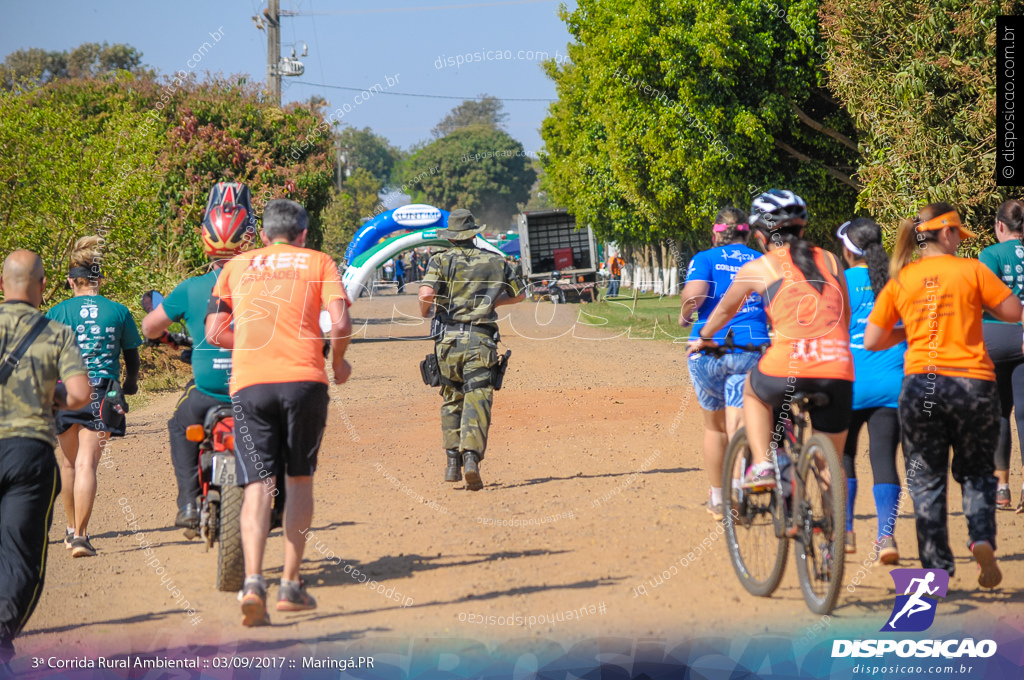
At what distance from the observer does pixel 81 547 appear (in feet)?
21.3

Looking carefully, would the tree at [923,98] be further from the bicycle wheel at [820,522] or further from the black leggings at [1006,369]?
the bicycle wheel at [820,522]

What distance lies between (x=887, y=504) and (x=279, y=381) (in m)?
3.27

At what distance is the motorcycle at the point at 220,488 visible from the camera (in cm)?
516

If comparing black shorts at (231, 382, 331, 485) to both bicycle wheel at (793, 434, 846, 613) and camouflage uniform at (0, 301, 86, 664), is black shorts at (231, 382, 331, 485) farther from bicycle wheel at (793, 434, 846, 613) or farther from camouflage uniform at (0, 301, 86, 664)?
bicycle wheel at (793, 434, 846, 613)

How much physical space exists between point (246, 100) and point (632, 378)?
1210 cm

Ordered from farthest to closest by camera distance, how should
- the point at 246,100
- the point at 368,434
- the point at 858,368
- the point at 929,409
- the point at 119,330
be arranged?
the point at 246,100 → the point at 368,434 → the point at 119,330 → the point at 858,368 → the point at 929,409

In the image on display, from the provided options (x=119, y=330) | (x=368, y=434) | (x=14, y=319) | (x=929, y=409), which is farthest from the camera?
(x=368, y=434)

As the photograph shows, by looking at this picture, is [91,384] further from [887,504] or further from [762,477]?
[887,504]

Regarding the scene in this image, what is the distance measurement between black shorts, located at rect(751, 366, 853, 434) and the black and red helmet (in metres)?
2.92

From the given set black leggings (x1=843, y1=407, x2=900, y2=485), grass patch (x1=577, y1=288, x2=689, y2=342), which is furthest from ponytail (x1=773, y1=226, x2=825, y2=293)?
grass patch (x1=577, y1=288, x2=689, y2=342)

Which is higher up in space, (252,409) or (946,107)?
(946,107)

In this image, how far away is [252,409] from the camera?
15.8 ft

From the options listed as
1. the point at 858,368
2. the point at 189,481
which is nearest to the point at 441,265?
the point at 189,481

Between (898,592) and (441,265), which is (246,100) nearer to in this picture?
(441,265)
